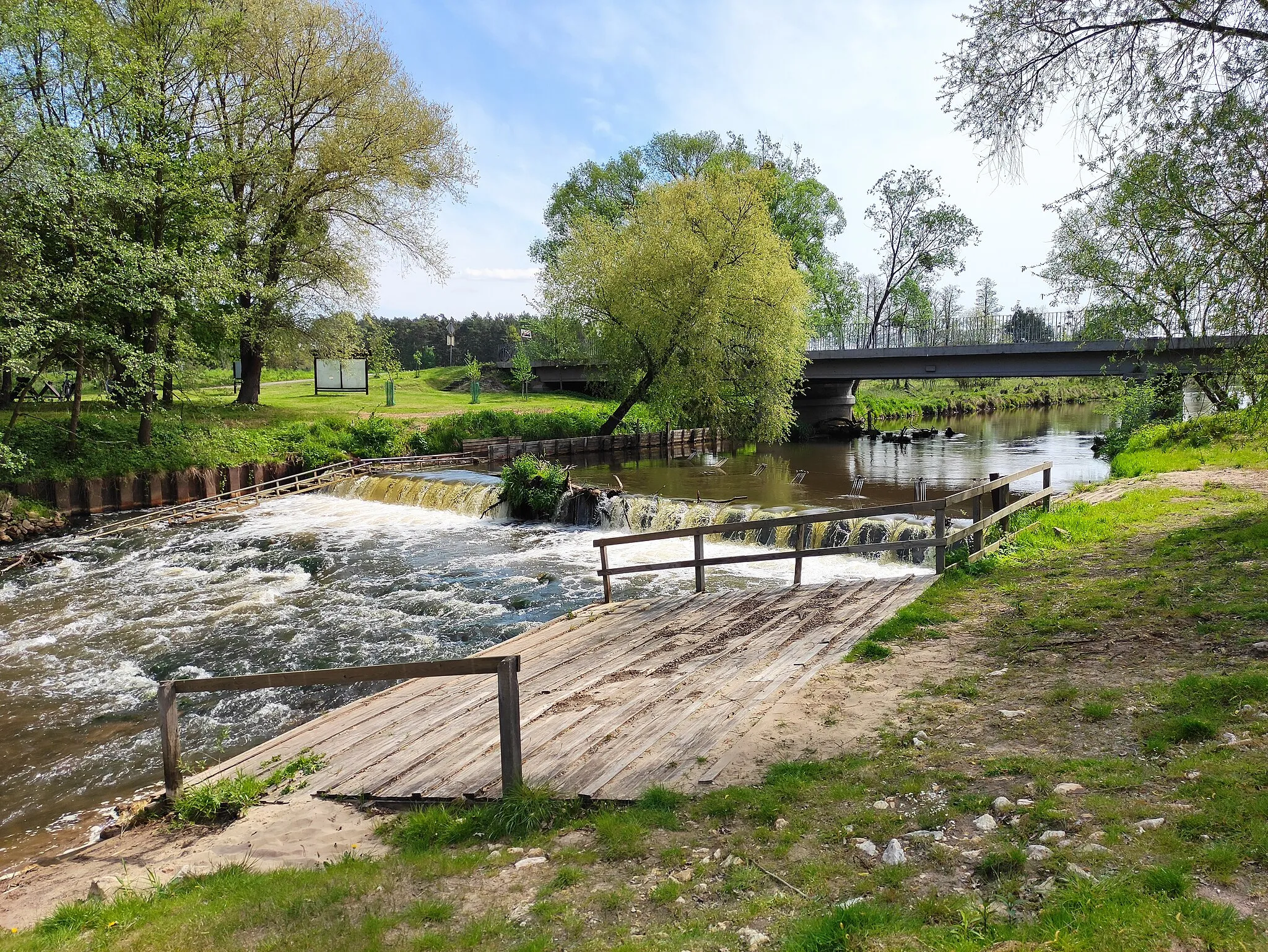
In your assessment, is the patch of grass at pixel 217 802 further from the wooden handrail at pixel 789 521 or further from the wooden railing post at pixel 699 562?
the wooden railing post at pixel 699 562

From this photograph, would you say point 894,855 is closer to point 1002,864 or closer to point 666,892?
point 1002,864

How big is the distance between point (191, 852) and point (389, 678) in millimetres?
1780

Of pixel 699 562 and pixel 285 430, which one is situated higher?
pixel 285 430

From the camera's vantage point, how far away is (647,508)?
1962cm

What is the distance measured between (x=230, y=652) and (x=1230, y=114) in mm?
14999

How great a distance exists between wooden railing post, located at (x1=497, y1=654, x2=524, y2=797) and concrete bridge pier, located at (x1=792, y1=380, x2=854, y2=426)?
4107cm

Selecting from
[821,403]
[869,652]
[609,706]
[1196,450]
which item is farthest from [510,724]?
[821,403]

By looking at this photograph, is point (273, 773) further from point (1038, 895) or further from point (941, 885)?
point (1038, 895)

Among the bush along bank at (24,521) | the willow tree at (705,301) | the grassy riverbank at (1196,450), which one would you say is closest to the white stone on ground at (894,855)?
the grassy riverbank at (1196,450)

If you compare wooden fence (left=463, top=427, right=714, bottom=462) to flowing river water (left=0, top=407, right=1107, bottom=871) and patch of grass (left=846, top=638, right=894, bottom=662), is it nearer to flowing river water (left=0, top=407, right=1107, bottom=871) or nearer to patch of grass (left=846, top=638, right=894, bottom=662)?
flowing river water (left=0, top=407, right=1107, bottom=871)

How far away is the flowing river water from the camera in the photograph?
27.8 feet

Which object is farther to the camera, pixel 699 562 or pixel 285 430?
pixel 285 430

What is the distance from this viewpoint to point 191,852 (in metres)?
5.11

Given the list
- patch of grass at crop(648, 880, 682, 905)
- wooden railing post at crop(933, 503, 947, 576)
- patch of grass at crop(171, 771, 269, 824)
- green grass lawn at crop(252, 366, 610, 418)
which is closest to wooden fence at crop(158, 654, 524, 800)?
patch of grass at crop(171, 771, 269, 824)
